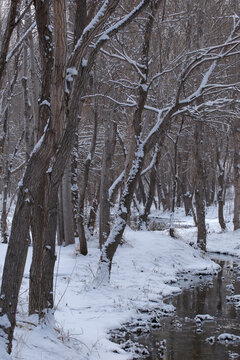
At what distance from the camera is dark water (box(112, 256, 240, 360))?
19.4 feet

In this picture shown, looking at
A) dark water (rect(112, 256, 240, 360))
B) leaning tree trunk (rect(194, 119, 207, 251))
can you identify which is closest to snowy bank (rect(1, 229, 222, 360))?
dark water (rect(112, 256, 240, 360))

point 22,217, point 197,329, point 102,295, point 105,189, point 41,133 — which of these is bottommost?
Answer: point 197,329

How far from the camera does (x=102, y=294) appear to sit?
8.45 metres

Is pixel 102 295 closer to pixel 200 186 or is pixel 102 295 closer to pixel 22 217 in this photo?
pixel 22 217

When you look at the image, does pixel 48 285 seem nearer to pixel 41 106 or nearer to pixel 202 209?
pixel 41 106

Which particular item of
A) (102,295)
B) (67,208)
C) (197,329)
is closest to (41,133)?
(197,329)

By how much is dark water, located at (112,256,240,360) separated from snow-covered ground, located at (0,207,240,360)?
47 cm

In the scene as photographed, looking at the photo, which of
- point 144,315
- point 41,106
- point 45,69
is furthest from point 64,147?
point 144,315

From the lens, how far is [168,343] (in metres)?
6.27

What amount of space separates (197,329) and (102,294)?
215 centimetres

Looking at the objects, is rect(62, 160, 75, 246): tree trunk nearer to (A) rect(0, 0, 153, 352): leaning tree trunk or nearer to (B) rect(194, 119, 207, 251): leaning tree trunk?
(B) rect(194, 119, 207, 251): leaning tree trunk

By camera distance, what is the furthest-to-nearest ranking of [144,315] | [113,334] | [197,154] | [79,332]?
[197,154] < [144,315] < [113,334] < [79,332]

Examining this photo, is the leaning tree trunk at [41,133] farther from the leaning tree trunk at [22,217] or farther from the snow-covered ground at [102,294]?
the snow-covered ground at [102,294]

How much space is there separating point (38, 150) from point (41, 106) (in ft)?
2.39
